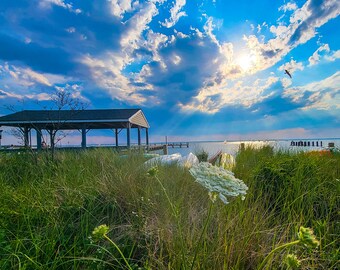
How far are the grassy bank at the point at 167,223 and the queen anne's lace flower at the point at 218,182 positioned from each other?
227 mm

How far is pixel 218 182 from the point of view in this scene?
993 mm

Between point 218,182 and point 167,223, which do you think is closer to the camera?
point 218,182

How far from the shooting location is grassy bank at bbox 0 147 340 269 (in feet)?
5.04

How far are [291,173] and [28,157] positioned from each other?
256 inches

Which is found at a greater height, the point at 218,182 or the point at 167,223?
the point at 218,182

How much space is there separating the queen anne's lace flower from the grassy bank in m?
0.23

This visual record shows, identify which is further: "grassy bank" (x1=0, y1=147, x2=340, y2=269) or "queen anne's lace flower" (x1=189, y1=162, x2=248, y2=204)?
"grassy bank" (x1=0, y1=147, x2=340, y2=269)

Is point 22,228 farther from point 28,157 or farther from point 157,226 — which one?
point 28,157

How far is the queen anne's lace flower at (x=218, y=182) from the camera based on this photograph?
0.92 metres

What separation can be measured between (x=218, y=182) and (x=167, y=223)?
108cm

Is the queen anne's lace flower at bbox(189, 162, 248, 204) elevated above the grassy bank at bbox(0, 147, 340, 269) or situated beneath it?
elevated above

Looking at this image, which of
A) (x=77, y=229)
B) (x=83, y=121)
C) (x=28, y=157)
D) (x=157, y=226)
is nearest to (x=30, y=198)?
(x=77, y=229)

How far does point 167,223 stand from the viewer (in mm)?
1897

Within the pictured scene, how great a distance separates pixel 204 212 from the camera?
2.16 metres
